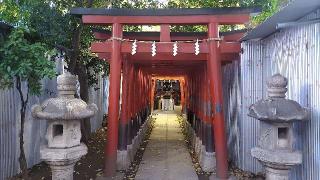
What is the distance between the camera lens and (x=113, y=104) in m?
9.20

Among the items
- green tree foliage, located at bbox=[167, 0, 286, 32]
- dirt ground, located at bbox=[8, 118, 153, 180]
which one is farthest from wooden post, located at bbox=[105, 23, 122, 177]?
green tree foliage, located at bbox=[167, 0, 286, 32]

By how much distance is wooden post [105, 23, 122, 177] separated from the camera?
9.09 meters

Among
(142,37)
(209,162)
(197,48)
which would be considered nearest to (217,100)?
(197,48)

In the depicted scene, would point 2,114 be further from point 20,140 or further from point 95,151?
point 95,151

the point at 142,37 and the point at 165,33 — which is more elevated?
the point at 142,37

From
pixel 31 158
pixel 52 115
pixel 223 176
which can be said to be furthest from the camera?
pixel 31 158

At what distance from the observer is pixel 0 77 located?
22.2 feet

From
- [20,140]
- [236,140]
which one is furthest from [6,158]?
[236,140]

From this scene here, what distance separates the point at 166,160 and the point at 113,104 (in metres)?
3.45

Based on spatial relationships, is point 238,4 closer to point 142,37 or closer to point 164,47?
point 142,37

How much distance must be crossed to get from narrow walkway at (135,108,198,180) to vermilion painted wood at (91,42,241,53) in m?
3.36

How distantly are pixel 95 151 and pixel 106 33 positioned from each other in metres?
4.56

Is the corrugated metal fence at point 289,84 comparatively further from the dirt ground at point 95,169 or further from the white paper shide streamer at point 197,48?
the white paper shide streamer at point 197,48

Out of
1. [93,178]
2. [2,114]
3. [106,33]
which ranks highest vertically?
[106,33]
